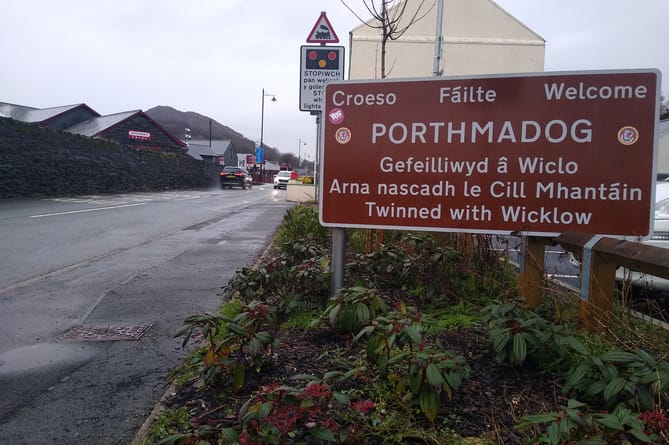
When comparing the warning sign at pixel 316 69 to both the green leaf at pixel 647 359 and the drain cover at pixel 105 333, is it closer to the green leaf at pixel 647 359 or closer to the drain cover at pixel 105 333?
the drain cover at pixel 105 333

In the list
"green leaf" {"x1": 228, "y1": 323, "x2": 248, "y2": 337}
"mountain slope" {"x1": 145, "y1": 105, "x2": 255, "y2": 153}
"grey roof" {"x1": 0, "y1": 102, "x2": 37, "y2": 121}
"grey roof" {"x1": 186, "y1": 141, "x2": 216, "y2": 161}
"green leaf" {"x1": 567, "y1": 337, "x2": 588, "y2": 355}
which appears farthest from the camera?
"mountain slope" {"x1": 145, "y1": 105, "x2": 255, "y2": 153}

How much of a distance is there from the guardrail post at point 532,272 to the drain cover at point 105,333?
118 inches

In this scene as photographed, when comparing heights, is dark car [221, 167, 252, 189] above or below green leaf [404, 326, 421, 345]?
above

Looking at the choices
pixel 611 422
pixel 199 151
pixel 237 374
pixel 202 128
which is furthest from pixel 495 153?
pixel 202 128

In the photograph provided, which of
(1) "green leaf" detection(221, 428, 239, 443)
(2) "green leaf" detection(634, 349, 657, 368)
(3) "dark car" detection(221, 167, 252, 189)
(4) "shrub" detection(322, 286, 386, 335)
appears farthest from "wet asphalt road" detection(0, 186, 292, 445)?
(3) "dark car" detection(221, 167, 252, 189)

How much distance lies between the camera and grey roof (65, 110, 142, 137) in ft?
137

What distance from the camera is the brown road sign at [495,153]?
3070 millimetres

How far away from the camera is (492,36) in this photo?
2200 centimetres

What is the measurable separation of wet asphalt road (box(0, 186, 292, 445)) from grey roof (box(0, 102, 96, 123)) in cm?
3413

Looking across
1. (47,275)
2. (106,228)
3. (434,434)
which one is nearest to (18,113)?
(106,228)

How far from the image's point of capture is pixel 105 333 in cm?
422

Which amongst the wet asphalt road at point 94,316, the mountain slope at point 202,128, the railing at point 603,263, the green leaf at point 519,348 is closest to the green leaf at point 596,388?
the green leaf at point 519,348

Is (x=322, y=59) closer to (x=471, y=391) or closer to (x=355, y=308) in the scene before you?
(x=355, y=308)

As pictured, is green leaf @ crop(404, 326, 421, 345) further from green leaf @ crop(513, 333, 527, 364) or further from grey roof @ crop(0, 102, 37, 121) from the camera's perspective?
grey roof @ crop(0, 102, 37, 121)
